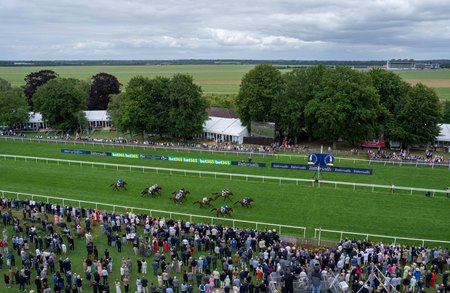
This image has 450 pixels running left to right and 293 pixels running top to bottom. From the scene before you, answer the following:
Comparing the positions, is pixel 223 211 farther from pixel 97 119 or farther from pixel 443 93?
pixel 443 93

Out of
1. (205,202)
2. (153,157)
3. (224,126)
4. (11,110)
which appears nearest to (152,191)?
(205,202)

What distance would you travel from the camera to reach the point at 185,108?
44.7 meters

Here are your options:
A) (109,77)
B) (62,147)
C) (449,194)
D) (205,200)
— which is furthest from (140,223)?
(109,77)

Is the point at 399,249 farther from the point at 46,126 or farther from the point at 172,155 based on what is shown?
the point at 46,126

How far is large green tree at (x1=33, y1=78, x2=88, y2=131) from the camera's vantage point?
164 ft

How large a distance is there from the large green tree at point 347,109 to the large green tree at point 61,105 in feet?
94.6

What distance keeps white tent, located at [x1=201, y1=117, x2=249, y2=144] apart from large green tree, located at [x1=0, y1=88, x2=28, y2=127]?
76.4ft

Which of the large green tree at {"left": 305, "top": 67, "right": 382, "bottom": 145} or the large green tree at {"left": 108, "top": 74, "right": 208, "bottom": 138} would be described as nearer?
the large green tree at {"left": 305, "top": 67, "right": 382, "bottom": 145}

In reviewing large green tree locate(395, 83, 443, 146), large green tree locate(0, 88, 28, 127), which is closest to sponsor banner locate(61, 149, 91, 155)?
large green tree locate(0, 88, 28, 127)

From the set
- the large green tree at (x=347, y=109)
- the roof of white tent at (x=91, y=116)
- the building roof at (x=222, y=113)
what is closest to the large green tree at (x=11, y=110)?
the roof of white tent at (x=91, y=116)

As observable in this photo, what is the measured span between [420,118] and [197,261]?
31.2 m

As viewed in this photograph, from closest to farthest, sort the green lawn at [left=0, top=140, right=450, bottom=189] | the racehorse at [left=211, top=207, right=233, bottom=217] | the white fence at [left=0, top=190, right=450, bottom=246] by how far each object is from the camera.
→ the white fence at [left=0, top=190, right=450, bottom=246] → the racehorse at [left=211, top=207, right=233, bottom=217] → the green lawn at [left=0, top=140, right=450, bottom=189]

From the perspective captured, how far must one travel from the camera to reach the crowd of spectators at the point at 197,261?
14.1m

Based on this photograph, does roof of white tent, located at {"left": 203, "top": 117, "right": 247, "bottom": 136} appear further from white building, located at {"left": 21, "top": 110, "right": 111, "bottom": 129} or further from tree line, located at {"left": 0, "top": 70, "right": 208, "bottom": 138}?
white building, located at {"left": 21, "top": 110, "right": 111, "bottom": 129}
